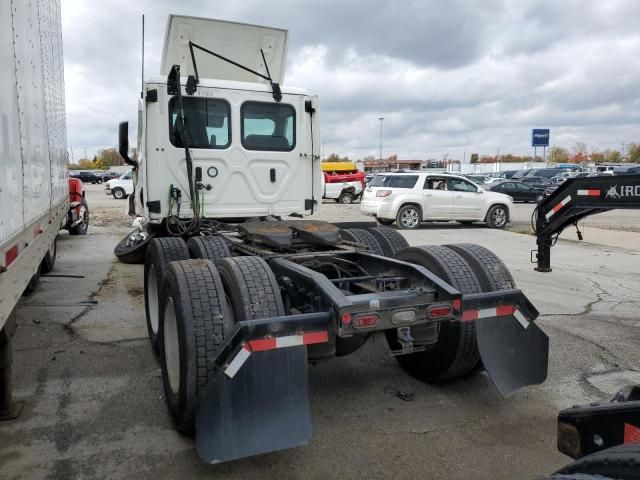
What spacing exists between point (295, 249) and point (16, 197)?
2359mm

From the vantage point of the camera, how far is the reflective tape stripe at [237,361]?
2768mm

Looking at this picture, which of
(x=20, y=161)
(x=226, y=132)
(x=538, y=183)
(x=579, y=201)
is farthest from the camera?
(x=538, y=183)

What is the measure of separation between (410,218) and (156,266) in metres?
13.0

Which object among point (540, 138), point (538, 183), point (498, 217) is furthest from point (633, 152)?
point (498, 217)

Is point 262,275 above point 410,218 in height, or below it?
above

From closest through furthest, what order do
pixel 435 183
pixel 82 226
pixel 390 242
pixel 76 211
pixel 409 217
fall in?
pixel 390 242 < pixel 76 211 < pixel 82 226 < pixel 409 217 < pixel 435 183

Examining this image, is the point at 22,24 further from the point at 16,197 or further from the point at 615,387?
the point at 615,387

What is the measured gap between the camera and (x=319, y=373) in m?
4.45

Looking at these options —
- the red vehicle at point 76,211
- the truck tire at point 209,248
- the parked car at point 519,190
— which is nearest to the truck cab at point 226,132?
the truck tire at point 209,248

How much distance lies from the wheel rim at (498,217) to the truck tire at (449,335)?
14.4 m

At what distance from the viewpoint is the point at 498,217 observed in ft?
58.4

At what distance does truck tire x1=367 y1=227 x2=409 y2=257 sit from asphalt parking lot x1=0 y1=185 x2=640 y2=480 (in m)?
0.92

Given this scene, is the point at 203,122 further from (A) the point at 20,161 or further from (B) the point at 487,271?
(B) the point at 487,271

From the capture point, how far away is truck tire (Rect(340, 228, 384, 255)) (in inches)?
207
